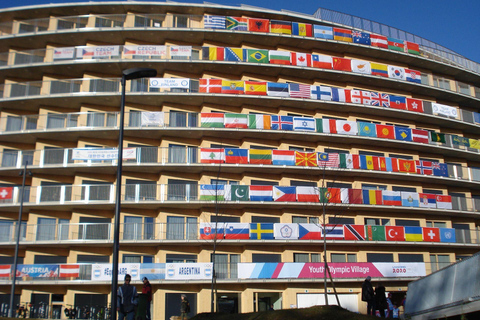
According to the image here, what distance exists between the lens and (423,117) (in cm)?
3950

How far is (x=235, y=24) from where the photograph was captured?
121 ft

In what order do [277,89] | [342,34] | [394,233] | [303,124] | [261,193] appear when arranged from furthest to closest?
[342,34] → [277,89] → [303,124] → [394,233] → [261,193]

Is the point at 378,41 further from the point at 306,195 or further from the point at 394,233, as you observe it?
the point at 394,233

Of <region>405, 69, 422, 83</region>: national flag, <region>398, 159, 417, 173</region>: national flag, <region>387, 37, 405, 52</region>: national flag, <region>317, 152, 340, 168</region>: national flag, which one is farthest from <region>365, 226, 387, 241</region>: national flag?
<region>387, 37, 405, 52</region>: national flag

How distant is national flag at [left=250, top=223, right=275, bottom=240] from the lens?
32125 millimetres

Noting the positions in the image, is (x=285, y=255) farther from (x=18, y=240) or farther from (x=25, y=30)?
(x=25, y=30)

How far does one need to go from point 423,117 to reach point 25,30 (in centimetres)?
3354

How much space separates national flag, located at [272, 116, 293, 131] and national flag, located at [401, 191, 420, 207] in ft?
32.9

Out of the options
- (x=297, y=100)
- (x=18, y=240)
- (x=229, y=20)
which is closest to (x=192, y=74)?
(x=229, y=20)

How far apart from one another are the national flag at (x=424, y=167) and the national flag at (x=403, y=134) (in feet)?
6.80

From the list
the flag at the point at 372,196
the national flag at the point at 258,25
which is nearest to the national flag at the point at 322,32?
the national flag at the point at 258,25

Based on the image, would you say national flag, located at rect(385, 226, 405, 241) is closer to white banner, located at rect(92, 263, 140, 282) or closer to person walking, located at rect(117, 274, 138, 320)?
white banner, located at rect(92, 263, 140, 282)

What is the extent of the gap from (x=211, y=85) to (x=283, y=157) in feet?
25.0

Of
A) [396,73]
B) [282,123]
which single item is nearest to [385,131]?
[396,73]
